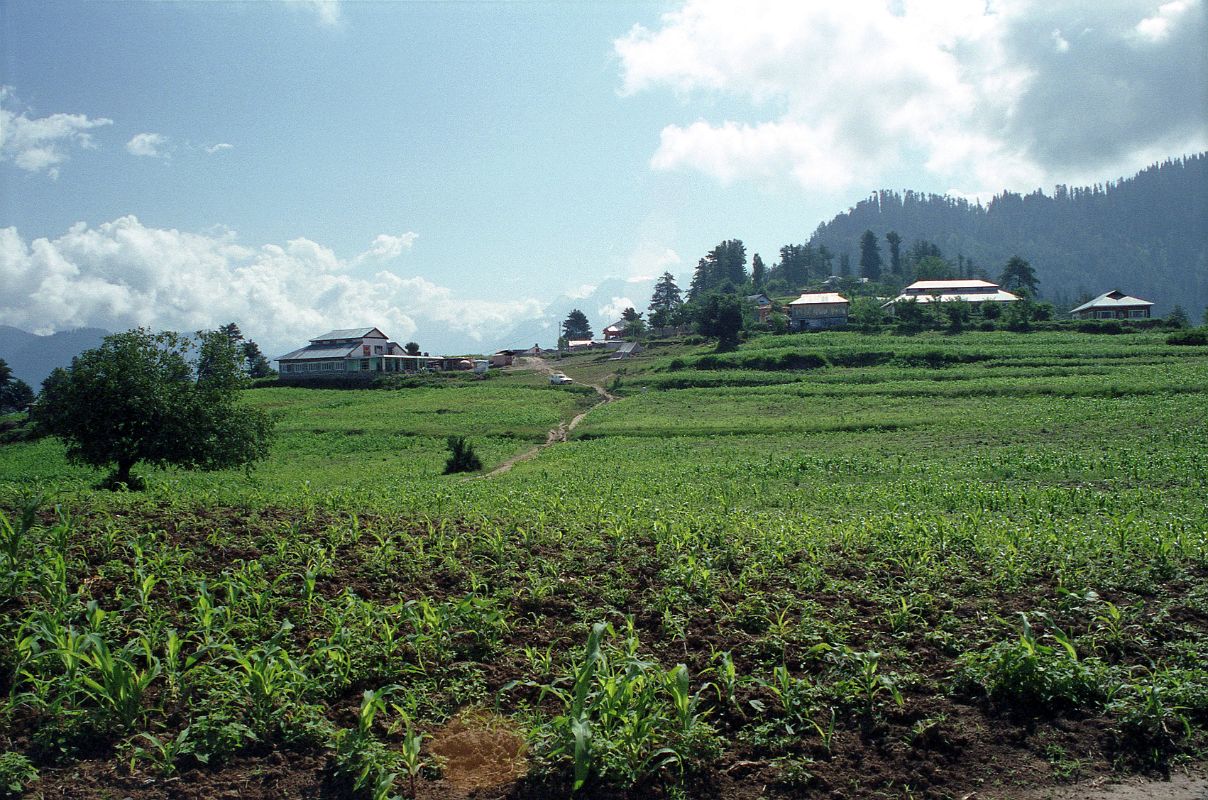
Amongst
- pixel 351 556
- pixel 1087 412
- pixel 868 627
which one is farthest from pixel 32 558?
pixel 1087 412

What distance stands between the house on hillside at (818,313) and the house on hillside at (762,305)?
5.63m

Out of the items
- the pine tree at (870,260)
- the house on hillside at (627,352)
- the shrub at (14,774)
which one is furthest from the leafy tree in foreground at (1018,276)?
the shrub at (14,774)

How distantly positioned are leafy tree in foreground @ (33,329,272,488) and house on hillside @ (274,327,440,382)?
52235mm

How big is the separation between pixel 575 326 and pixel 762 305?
138ft

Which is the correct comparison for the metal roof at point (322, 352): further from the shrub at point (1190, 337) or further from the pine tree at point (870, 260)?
the pine tree at point (870, 260)

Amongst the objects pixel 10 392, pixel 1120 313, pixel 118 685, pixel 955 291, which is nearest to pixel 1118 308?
pixel 1120 313

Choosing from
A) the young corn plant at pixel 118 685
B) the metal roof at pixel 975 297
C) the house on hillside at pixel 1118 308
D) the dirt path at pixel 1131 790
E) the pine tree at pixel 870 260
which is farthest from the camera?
the pine tree at pixel 870 260

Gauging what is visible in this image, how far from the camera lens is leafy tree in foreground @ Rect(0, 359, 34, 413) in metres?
73.2

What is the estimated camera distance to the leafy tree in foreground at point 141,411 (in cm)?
2480

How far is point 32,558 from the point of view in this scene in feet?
24.2

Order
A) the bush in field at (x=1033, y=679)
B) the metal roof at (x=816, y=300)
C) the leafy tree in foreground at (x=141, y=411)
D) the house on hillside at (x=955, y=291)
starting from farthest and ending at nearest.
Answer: the house on hillside at (x=955, y=291), the metal roof at (x=816, y=300), the leafy tree in foreground at (x=141, y=411), the bush in field at (x=1033, y=679)

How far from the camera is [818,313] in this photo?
95562mm

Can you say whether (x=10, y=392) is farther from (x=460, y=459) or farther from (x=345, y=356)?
(x=460, y=459)

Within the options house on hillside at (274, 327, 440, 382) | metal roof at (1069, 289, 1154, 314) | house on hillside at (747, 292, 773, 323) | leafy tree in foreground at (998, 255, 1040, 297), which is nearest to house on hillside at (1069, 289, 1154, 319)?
metal roof at (1069, 289, 1154, 314)
